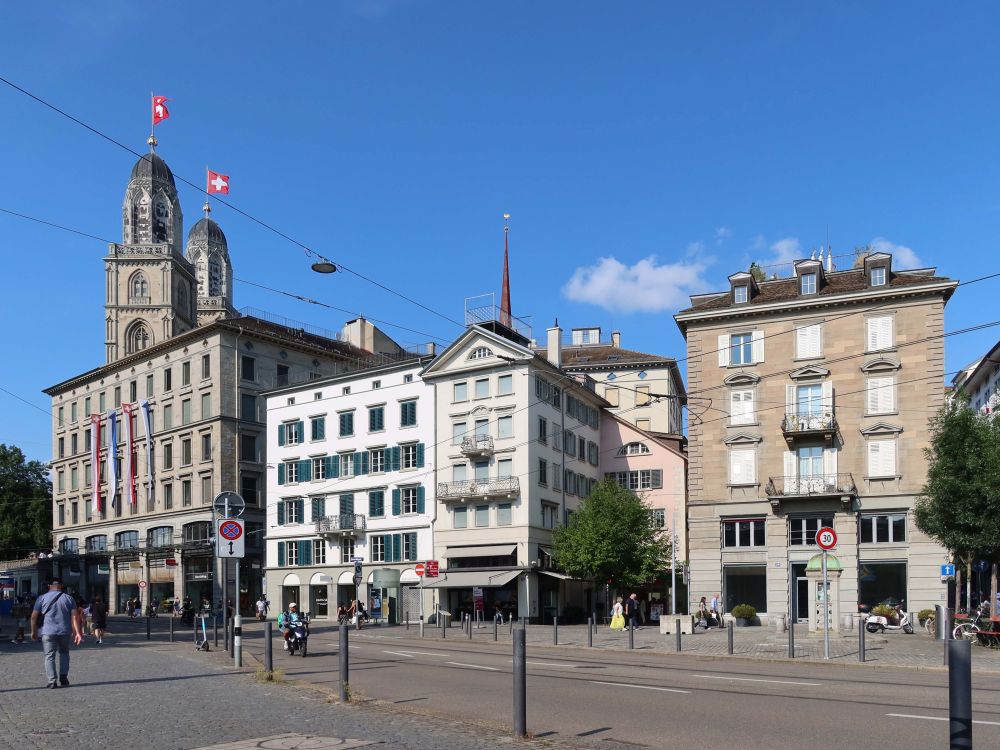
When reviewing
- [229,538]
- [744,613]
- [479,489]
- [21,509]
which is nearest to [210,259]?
[21,509]

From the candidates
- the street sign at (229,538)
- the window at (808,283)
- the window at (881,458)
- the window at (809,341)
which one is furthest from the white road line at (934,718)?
the window at (808,283)

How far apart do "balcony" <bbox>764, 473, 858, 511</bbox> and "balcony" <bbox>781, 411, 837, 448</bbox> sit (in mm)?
1558

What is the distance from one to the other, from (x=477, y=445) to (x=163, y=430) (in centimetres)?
2778

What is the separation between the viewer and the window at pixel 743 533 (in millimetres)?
46250

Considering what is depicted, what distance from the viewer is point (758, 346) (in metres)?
47.0

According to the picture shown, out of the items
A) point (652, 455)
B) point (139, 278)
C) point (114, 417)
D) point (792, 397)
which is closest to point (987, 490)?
point (792, 397)

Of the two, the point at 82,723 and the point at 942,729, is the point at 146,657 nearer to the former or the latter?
the point at 82,723

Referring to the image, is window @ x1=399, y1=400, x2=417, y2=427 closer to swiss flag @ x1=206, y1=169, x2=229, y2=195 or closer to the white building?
the white building

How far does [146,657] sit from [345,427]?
125ft

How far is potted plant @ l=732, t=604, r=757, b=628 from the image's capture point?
141 ft

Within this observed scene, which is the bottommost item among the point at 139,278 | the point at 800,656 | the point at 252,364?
the point at 800,656

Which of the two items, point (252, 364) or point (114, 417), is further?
point (114, 417)

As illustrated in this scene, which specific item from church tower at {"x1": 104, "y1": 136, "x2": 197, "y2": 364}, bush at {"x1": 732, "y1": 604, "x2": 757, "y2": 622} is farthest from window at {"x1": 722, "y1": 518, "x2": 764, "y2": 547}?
church tower at {"x1": 104, "y1": 136, "x2": 197, "y2": 364}

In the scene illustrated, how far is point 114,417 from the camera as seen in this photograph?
7725 centimetres
